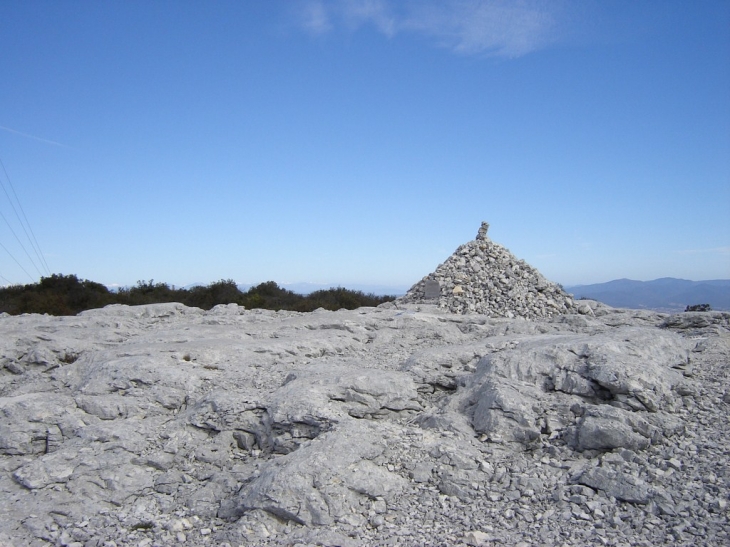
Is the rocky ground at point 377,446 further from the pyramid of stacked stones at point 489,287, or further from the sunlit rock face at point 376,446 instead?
the pyramid of stacked stones at point 489,287

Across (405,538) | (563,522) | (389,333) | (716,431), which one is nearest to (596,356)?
(716,431)

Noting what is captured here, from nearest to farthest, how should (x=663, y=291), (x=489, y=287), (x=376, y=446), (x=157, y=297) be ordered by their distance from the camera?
(x=376, y=446) < (x=489, y=287) < (x=157, y=297) < (x=663, y=291)

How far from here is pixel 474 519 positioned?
5379 mm

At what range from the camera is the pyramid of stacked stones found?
18109 millimetres

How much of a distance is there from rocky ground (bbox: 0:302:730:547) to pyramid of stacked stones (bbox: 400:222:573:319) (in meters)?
7.85

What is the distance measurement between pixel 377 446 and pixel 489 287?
13591 millimetres

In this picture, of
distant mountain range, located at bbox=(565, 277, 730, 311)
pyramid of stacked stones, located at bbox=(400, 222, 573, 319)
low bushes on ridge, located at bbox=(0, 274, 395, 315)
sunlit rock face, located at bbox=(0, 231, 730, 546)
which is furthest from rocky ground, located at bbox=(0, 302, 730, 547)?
distant mountain range, located at bbox=(565, 277, 730, 311)

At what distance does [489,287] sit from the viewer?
19234 millimetres

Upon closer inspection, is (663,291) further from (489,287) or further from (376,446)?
(376,446)

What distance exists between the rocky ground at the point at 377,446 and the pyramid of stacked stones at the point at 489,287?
7846 mm

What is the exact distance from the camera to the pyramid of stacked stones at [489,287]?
1811 centimetres

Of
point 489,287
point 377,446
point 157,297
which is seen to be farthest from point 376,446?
point 157,297

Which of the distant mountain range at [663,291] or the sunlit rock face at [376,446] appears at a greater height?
the distant mountain range at [663,291]

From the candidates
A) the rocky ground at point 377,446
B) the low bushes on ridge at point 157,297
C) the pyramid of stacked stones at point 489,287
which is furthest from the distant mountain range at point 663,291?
the rocky ground at point 377,446
